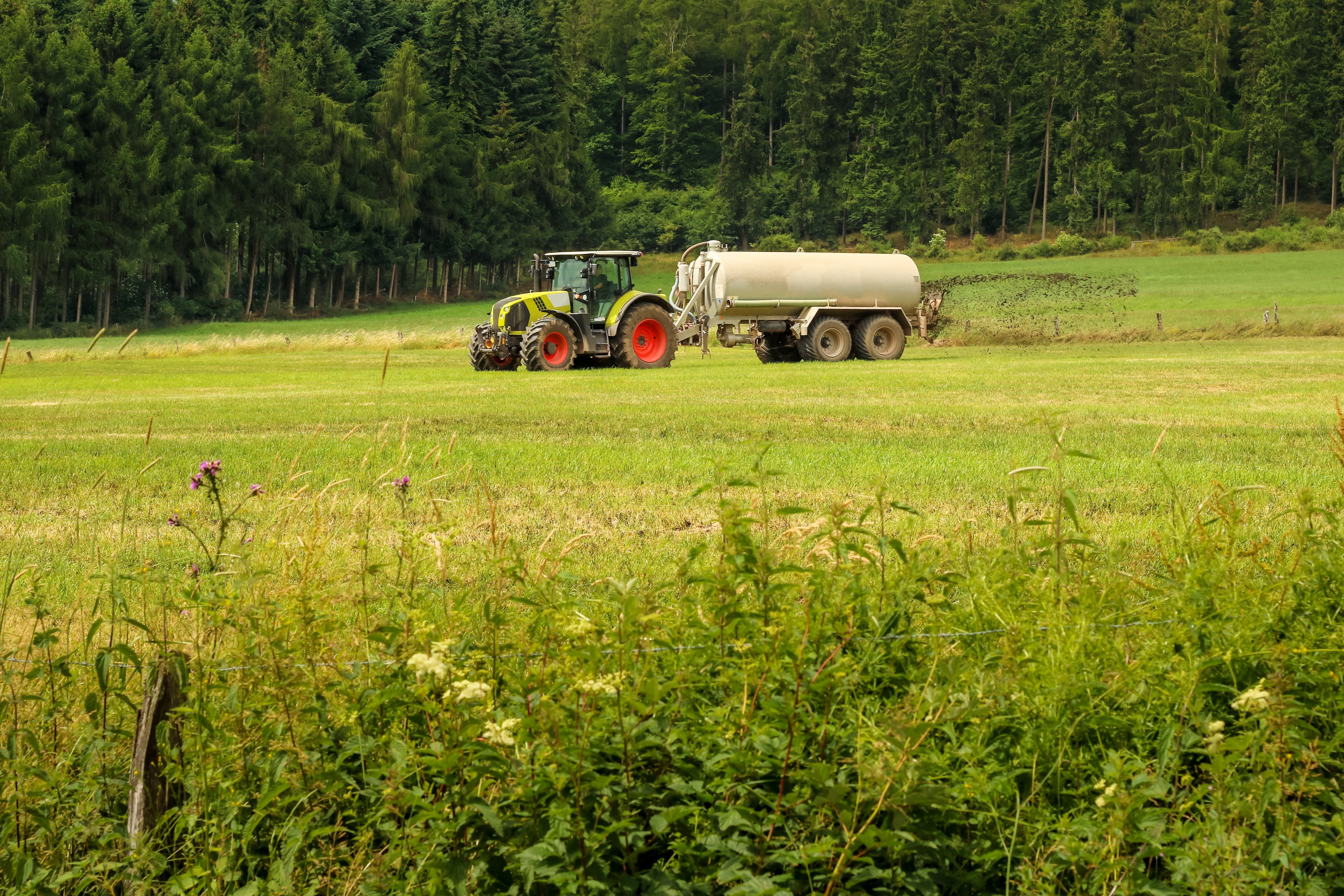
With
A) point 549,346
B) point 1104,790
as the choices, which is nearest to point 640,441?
point 1104,790

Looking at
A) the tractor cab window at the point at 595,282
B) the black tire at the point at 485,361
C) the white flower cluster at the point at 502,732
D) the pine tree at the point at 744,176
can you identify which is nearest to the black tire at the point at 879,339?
the tractor cab window at the point at 595,282

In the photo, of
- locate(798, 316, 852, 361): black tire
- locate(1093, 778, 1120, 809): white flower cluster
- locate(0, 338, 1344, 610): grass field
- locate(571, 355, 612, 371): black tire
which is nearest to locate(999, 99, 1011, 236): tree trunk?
locate(798, 316, 852, 361): black tire

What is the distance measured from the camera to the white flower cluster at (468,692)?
9.41 ft

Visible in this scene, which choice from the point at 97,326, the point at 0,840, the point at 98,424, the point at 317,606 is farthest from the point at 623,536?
the point at 97,326

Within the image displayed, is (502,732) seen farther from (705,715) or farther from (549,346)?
(549,346)

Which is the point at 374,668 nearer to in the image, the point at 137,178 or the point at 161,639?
the point at 161,639

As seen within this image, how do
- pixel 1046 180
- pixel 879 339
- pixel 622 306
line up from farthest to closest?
pixel 1046 180
pixel 879 339
pixel 622 306

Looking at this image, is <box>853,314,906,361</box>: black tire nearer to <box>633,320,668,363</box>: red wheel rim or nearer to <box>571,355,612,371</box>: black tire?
<box>633,320,668,363</box>: red wheel rim

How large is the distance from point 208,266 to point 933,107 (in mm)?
63607

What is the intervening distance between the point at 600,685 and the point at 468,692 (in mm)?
308

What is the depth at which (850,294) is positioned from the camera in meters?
29.5

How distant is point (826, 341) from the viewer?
2961 centimetres

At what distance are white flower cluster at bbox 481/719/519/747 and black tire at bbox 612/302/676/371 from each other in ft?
71.8

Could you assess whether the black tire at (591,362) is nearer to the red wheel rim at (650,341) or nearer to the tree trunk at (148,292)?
the red wheel rim at (650,341)
